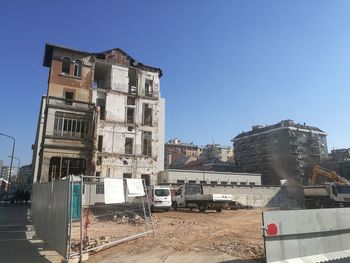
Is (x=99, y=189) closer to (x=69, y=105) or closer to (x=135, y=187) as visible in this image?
(x=135, y=187)

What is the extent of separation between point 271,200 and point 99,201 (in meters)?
40.4

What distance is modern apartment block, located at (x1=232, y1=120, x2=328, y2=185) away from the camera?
333ft

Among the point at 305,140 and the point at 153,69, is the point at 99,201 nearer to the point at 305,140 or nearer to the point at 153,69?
the point at 153,69

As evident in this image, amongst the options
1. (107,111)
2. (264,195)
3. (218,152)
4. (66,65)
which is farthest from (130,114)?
Result: (218,152)

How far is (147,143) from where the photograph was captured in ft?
158

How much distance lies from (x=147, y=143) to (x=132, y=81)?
32.9ft

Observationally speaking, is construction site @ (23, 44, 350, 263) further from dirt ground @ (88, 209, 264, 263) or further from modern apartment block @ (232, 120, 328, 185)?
modern apartment block @ (232, 120, 328, 185)

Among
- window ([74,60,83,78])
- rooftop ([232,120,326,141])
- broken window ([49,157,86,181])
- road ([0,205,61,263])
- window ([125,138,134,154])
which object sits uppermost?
rooftop ([232,120,326,141])

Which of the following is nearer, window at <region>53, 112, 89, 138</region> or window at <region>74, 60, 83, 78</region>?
window at <region>53, 112, 89, 138</region>

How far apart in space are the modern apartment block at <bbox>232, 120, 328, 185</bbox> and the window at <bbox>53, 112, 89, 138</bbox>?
7248 cm

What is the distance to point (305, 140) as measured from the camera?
360ft

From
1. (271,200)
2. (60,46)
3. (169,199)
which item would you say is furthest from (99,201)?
(271,200)

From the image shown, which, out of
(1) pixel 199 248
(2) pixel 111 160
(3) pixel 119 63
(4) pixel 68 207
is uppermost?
(3) pixel 119 63

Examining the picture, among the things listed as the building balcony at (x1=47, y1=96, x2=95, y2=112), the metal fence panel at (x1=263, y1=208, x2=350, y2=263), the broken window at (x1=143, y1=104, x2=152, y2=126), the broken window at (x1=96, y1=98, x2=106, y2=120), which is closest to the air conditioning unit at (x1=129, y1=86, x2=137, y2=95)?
the broken window at (x1=143, y1=104, x2=152, y2=126)
